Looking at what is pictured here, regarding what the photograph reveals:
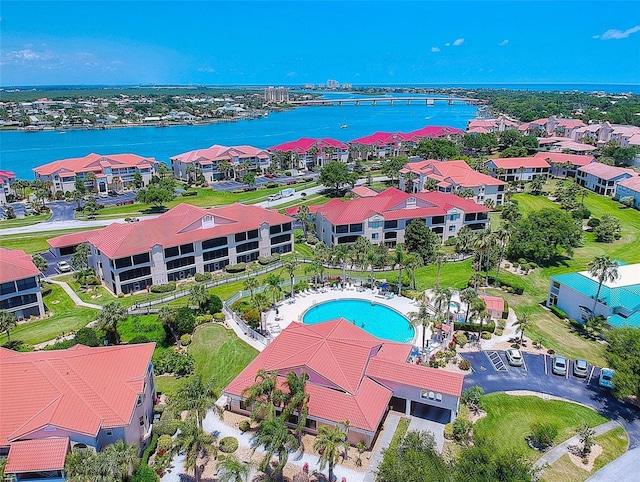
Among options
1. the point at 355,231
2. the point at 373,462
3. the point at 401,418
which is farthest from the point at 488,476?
the point at 355,231

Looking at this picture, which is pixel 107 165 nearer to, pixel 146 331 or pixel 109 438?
pixel 146 331

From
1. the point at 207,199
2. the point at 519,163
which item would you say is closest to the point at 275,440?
the point at 207,199

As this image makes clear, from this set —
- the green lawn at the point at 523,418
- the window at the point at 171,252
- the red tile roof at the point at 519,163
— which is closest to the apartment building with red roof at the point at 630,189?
the red tile roof at the point at 519,163

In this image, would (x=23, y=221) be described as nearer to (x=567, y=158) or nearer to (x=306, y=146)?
(x=306, y=146)

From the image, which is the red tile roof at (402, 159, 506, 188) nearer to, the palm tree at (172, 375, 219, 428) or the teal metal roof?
the teal metal roof

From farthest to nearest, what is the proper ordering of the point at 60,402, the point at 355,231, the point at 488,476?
1. the point at 355,231
2. the point at 60,402
3. the point at 488,476

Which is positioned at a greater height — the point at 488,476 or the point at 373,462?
the point at 488,476
